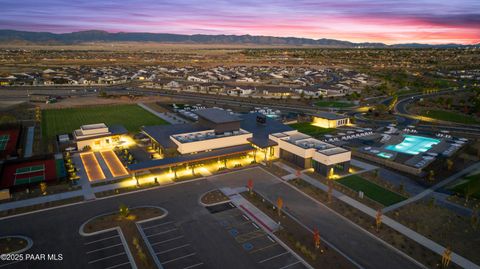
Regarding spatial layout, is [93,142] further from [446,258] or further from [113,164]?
[446,258]

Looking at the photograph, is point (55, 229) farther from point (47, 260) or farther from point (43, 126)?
point (43, 126)

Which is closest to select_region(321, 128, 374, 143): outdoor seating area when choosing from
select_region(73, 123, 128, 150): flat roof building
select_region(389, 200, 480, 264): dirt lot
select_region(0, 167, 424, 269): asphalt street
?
select_region(0, 167, 424, 269): asphalt street

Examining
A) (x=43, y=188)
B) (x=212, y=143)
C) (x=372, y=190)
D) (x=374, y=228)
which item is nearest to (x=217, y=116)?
(x=212, y=143)

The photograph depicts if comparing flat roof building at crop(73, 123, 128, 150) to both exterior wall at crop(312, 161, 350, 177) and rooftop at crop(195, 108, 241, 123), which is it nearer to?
rooftop at crop(195, 108, 241, 123)

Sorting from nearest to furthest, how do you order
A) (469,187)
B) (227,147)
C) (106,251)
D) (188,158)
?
(106,251) < (469,187) < (188,158) < (227,147)

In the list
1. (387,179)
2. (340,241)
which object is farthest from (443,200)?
(340,241)

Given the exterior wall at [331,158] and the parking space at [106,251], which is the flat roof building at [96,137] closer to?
the parking space at [106,251]
